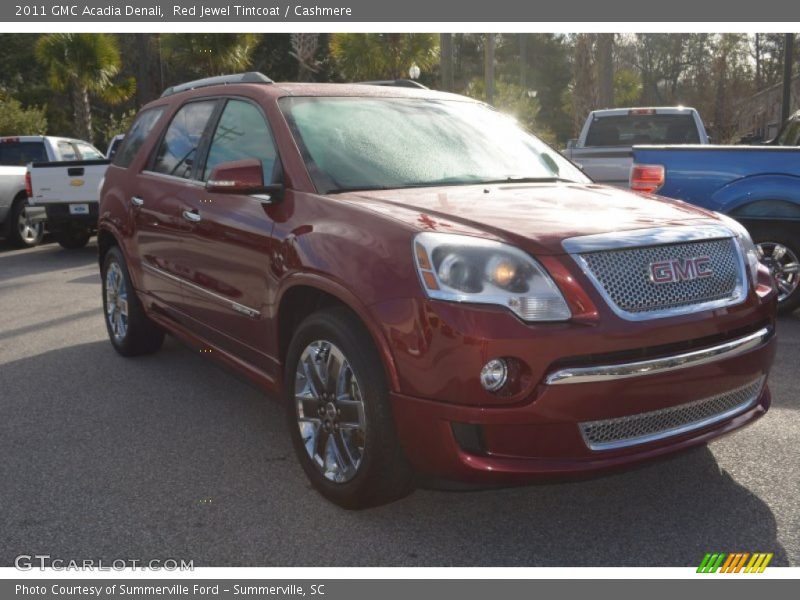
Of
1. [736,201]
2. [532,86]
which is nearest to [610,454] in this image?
[736,201]

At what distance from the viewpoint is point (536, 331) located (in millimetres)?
3008

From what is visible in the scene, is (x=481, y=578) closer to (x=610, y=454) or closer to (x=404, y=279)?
(x=610, y=454)

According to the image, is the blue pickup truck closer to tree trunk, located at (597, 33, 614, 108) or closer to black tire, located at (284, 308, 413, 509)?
black tire, located at (284, 308, 413, 509)

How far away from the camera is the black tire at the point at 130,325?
6000 mm

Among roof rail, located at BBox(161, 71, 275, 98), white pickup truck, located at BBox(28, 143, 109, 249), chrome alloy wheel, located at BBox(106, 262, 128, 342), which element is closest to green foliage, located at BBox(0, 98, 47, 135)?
white pickup truck, located at BBox(28, 143, 109, 249)

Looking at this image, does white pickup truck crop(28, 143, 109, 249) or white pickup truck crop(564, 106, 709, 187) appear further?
white pickup truck crop(28, 143, 109, 249)

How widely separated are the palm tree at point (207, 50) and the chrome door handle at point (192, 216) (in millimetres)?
21600

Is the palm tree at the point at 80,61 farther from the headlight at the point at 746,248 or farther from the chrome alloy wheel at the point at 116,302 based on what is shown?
the headlight at the point at 746,248

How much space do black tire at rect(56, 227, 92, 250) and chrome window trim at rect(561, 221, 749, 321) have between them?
40.1 feet

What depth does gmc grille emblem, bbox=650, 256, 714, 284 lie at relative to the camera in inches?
128

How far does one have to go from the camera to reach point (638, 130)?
1200 cm

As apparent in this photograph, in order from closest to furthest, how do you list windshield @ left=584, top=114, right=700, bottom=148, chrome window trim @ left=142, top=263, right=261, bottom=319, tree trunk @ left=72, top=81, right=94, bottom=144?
chrome window trim @ left=142, top=263, right=261, bottom=319
windshield @ left=584, top=114, right=700, bottom=148
tree trunk @ left=72, top=81, right=94, bottom=144

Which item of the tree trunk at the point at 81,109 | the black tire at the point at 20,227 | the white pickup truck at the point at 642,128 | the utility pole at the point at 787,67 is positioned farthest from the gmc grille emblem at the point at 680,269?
the tree trunk at the point at 81,109

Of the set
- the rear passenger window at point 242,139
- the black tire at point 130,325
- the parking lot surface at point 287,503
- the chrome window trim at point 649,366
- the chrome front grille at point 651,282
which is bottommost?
the parking lot surface at point 287,503
